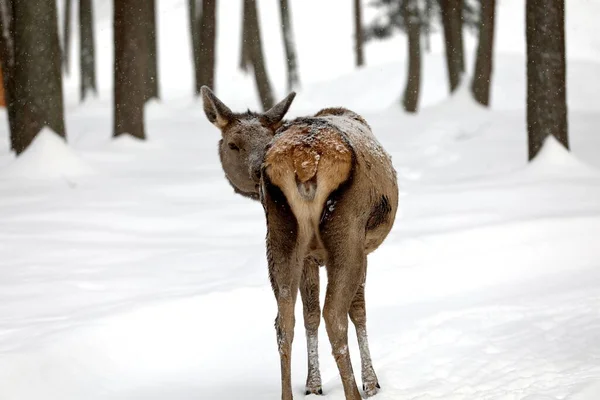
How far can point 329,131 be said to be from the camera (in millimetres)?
4949

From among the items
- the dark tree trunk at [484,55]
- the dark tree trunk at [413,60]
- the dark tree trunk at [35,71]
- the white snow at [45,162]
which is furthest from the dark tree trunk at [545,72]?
the dark tree trunk at [413,60]

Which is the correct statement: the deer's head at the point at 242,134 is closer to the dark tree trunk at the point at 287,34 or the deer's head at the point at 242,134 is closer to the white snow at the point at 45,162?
the white snow at the point at 45,162

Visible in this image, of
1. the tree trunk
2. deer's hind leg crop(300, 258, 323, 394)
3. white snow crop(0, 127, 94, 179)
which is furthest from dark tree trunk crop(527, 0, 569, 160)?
the tree trunk

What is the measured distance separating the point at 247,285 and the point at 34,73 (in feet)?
24.0

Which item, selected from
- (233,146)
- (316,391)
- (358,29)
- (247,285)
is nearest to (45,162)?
(247,285)

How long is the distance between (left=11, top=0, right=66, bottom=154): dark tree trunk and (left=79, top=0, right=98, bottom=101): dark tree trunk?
18528 mm

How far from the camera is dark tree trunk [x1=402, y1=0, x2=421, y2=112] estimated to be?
984 inches

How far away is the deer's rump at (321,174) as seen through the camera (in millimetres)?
4699

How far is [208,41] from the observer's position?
71.9 feet

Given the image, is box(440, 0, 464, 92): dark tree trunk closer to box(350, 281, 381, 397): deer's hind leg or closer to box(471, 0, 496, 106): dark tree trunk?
box(471, 0, 496, 106): dark tree trunk

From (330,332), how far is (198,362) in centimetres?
194

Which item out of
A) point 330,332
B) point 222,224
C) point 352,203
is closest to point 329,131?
point 352,203

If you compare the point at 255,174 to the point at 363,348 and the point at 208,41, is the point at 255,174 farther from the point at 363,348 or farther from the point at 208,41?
the point at 208,41

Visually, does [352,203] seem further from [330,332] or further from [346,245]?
[330,332]
